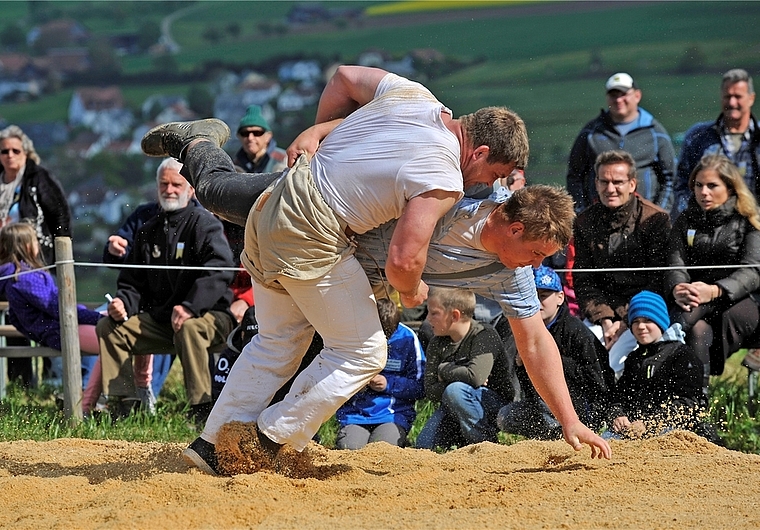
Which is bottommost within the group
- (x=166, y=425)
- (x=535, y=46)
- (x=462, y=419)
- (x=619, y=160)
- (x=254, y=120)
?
(x=166, y=425)

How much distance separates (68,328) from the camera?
6664 millimetres

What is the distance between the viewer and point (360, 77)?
4621 mm

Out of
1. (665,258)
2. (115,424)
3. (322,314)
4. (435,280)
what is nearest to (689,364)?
(665,258)

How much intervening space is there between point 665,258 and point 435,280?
111 inches

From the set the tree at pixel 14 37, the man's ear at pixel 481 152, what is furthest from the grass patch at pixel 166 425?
the tree at pixel 14 37

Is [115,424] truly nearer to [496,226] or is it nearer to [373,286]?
[373,286]

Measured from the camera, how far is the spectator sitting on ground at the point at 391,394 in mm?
6094

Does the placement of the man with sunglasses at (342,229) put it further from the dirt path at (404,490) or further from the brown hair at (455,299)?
the brown hair at (455,299)

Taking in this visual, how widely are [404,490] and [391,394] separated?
1.76 metres

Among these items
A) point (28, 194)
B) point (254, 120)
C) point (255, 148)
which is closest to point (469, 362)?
point (255, 148)

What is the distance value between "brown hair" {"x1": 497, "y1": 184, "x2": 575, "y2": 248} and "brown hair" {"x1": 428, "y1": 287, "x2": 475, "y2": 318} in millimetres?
1798

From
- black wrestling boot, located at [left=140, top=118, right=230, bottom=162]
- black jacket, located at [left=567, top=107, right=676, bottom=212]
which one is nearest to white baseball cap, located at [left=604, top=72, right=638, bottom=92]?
black jacket, located at [left=567, top=107, right=676, bottom=212]

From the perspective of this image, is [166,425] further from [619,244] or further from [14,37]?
[14,37]

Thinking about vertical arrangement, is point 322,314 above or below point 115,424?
above
